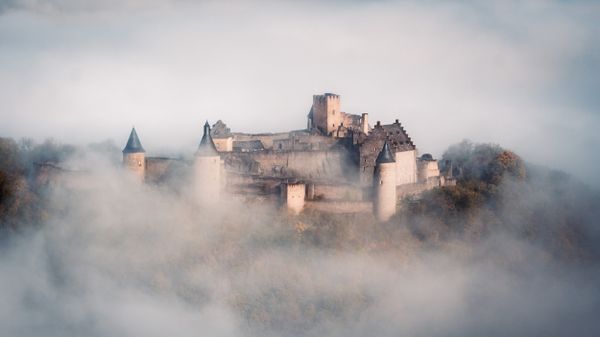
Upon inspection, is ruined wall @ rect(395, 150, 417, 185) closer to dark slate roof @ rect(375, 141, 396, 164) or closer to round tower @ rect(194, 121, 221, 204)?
dark slate roof @ rect(375, 141, 396, 164)

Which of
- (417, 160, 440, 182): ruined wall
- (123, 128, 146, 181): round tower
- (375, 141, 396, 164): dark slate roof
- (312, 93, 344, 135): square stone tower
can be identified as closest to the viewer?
(375, 141, 396, 164): dark slate roof

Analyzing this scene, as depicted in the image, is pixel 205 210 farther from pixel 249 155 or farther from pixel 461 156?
pixel 461 156

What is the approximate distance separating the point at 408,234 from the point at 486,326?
5939 millimetres

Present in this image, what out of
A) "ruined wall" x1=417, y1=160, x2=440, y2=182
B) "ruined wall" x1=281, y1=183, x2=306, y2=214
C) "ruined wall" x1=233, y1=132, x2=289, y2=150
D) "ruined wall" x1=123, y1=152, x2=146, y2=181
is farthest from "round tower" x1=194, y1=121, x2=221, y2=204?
"ruined wall" x1=417, y1=160, x2=440, y2=182

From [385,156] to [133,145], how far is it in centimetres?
1098

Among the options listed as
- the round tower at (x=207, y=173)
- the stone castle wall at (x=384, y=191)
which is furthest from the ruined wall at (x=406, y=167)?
the round tower at (x=207, y=173)

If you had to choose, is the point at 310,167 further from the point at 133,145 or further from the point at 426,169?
the point at 133,145

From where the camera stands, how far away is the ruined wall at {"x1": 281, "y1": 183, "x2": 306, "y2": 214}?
3925 cm

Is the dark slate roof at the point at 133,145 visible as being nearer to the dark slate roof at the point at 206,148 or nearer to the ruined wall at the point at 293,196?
the dark slate roof at the point at 206,148

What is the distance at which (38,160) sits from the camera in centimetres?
4666

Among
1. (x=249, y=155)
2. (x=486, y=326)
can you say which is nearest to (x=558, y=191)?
(x=486, y=326)

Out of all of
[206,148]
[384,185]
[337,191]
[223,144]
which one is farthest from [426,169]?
[206,148]

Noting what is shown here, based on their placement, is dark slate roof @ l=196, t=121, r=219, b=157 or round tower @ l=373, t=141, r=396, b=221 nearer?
round tower @ l=373, t=141, r=396, b=221

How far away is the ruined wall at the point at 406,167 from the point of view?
4203 cm
